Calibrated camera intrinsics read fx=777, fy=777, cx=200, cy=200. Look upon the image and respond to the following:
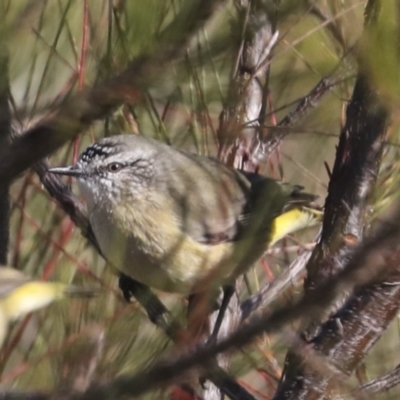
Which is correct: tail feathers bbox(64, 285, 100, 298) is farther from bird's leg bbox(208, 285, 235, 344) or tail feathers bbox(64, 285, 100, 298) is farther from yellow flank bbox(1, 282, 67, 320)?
bird's leg bbox(208, 285, 235, 344)

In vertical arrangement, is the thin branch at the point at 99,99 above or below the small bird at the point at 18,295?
above

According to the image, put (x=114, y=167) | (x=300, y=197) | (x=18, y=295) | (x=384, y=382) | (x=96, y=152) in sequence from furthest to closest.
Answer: (x=300, y=197)
(x=114, y=167)
(x=96, y=152)
(x=18, y=295)
(x=384, y=382)

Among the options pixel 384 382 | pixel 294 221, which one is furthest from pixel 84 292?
pixel 294 221

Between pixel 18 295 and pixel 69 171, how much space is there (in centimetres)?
45

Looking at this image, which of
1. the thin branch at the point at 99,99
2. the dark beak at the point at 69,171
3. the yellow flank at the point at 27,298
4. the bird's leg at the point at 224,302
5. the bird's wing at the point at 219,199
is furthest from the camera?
the bird's wing at the point at 219,199

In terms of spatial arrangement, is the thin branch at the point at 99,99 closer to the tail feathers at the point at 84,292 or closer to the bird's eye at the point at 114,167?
the tail feathers at the point at 84,292

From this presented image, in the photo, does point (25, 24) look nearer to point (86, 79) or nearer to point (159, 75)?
point (159, 75)

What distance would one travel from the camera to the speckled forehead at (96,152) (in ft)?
8.97

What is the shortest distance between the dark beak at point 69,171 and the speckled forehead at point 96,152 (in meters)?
0.05

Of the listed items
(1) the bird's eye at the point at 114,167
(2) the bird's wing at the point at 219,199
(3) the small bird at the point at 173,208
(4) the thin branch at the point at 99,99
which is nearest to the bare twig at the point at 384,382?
(3) the small bird at the point at 173,208

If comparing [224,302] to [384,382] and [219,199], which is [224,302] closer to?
[219,199]

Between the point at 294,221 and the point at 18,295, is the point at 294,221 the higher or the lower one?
the lower one

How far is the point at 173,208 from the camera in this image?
3.02 meters

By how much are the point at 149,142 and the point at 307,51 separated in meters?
1.79
